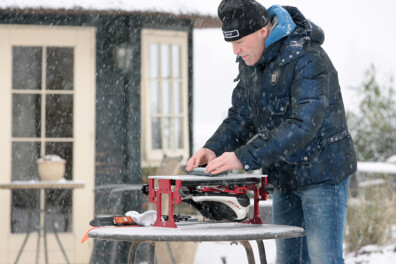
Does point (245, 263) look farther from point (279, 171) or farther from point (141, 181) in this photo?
point (279, 171)

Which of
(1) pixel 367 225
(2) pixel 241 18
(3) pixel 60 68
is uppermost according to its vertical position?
(3) pixel 60 68

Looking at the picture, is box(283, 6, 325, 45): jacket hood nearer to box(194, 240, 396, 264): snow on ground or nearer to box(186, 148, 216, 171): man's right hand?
box(186, 148, 216, 171): man's right hand

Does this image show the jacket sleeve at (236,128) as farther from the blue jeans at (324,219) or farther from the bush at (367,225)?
the bush at (367,225)

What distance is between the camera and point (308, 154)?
2.85m

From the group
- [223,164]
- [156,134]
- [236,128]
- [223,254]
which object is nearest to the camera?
[223,164]

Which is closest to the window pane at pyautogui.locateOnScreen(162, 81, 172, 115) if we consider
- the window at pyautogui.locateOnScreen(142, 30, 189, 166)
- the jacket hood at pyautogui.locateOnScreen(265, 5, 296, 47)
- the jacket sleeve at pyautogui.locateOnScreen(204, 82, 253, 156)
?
the window at pyautogui.locateOnScreen(142, 30, 189, 166)

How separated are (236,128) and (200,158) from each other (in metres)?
0.29

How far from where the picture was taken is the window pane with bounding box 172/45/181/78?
7539 mm

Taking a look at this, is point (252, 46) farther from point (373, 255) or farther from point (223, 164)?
point (373, 255)

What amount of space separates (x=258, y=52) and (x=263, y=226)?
0.70 m

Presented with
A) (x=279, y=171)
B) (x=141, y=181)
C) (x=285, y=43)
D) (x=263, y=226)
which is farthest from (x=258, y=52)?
(x=141, y=181)

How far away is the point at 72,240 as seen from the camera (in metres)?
7.02

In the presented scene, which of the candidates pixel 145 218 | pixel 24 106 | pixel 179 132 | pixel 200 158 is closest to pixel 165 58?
pixel 179 132

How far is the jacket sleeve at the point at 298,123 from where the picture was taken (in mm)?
2672
